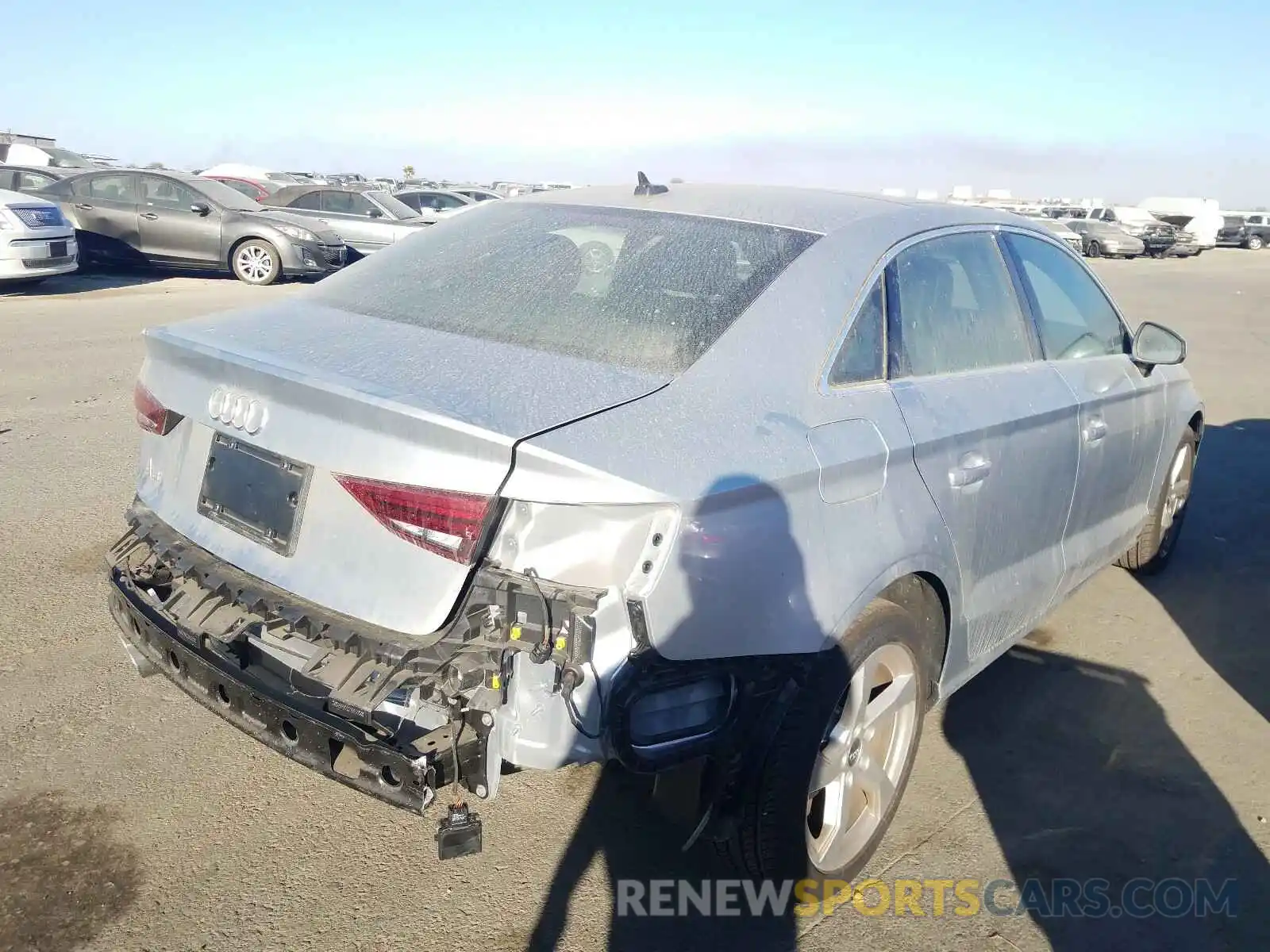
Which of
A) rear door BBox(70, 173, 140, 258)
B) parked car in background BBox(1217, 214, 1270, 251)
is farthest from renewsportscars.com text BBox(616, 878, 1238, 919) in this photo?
parked car in background BBox(1217, 214, 1270, 251)

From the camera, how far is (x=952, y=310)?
3.26m

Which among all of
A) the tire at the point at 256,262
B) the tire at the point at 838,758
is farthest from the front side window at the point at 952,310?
the tire at the point at 256,262

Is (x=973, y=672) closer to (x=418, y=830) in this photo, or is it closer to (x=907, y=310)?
(x=907, y=310)

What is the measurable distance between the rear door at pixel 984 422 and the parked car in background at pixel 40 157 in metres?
26.6

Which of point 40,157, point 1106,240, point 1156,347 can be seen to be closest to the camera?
point 1156,347

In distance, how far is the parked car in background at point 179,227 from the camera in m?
15.1

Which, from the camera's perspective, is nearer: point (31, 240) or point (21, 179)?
point (31, 240)

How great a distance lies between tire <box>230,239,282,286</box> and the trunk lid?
1329cm

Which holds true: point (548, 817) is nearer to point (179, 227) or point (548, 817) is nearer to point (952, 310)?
point (952, 310)

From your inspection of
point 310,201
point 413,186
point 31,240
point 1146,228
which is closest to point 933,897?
point 31,240

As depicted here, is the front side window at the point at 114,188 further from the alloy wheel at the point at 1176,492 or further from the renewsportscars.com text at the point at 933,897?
the renewsportscars.com text at the point at 933,897

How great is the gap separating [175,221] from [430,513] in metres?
14.9

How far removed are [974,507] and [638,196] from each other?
1.50 metres

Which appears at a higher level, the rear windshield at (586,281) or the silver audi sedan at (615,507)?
the rear windshield at (586,281)
